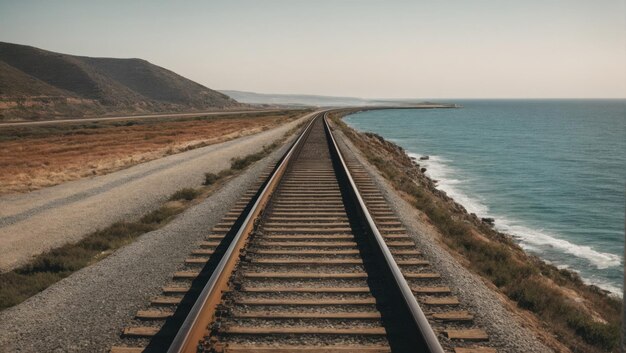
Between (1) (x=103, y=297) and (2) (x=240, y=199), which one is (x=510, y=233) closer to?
(2) (x=240, y=199)

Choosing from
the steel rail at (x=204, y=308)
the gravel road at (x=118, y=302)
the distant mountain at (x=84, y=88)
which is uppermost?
the distant mountain at (x=84, y=88)

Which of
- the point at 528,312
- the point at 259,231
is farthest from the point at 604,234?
the point at 259,231

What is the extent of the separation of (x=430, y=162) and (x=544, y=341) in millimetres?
37005

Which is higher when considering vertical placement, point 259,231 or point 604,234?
point 259,231

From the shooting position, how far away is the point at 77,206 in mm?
12016

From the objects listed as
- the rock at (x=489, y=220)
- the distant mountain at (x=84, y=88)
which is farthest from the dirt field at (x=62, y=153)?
the distant mountain at (x=84, y=88)

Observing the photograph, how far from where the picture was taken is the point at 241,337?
12.5 ft

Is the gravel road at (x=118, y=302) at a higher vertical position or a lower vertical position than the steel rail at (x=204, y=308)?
lower

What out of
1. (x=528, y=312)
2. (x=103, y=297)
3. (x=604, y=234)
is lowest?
(x=604, y=234)

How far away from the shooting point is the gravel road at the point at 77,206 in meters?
8.73

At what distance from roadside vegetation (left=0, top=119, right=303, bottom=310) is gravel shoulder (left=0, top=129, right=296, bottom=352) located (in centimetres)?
41

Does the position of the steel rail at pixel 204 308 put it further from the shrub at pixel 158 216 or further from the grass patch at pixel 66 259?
the shrub at pixel 158 216

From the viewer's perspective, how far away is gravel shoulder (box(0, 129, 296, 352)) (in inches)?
160

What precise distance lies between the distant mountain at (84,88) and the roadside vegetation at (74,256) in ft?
265
